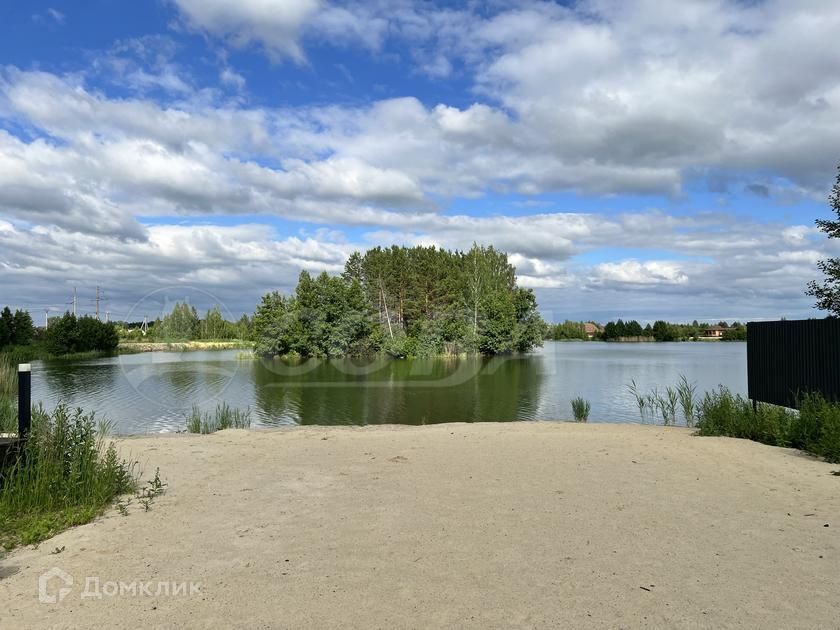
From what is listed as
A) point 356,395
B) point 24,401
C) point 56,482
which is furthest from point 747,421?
point 356,395

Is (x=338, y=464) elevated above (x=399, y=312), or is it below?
below

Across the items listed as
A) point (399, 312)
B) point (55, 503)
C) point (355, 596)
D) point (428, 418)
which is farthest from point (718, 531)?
point (399, 312)

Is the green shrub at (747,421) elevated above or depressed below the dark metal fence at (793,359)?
below

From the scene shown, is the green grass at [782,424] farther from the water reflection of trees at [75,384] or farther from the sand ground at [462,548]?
the water reflection of trees at [75,384]

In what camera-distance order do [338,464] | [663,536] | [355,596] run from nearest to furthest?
1. [355,596]
2. [663,536]
3. [338,464]

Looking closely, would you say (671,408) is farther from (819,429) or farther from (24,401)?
(24,401)

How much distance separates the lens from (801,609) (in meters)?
3.52

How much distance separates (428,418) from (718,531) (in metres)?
12.5

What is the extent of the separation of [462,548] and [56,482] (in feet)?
13.9

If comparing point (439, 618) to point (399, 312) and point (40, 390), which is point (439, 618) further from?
A: point (399, 312)

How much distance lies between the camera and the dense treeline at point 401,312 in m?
56.2

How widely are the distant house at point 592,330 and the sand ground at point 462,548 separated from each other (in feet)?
455

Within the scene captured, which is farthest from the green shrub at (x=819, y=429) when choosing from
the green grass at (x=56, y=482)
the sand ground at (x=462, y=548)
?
the green grass at (x=56, y=482)

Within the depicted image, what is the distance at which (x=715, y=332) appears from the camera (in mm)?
139750
